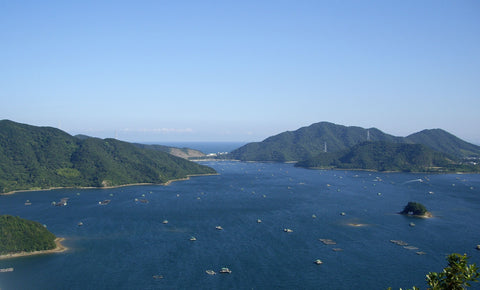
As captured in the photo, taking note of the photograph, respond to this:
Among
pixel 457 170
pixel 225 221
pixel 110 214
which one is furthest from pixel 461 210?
pixel 457 170

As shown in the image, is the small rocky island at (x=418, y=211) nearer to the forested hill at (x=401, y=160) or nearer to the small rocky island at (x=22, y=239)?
the small rocky island at (x=22, y=239)

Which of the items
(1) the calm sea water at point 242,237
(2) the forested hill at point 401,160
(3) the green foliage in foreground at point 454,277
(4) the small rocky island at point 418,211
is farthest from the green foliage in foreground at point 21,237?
(2) the forested hill at point 401,160


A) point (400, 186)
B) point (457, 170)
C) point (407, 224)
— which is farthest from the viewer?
point (457, 170)

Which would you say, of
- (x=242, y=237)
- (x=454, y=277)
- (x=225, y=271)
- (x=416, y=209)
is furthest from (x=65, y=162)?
(x=454, y=277)

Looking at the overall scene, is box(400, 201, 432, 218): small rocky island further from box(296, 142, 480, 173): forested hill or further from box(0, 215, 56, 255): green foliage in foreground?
box(296, 142, 480, 173): forested hill

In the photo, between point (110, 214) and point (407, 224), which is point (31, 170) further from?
point (407, 224)
